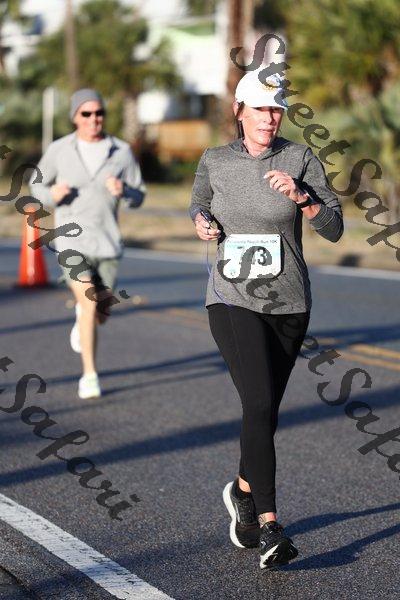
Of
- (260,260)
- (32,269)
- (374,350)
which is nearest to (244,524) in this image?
(260,260)

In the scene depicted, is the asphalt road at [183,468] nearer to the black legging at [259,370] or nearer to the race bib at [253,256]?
the black legging at [259,370]

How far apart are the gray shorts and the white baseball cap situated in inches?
151

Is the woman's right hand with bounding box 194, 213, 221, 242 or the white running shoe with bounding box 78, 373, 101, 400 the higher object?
the woman's right hand with bounding box 194, 213, 221, 242

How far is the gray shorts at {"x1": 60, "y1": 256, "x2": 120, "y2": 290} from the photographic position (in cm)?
908

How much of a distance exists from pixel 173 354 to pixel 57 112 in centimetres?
4136

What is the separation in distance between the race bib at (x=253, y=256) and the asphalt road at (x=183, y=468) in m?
1.18

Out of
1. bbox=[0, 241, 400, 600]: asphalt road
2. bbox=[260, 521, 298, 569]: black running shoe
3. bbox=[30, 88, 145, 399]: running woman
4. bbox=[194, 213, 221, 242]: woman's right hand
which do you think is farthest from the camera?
bbox=[30, 88, 145, 399]: running woman

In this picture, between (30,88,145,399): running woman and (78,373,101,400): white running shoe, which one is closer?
(30,88,145,399): running woman

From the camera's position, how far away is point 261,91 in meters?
5.35

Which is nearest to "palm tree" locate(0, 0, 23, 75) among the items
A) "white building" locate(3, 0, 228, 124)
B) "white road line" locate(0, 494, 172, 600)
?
"white building" locate(3, 0, 228, 124)

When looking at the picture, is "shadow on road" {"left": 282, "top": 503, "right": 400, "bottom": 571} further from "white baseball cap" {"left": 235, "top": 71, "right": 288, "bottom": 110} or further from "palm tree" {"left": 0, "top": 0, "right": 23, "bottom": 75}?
"palm tree" {"left": 0, "top": 0, "right": 23, "bottom": 75}

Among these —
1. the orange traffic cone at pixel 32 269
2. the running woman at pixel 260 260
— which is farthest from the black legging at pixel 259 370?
the orange traffic cone at pixel 32 269

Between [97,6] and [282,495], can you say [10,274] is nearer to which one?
[282,495]

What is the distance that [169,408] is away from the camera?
8.92 meters
